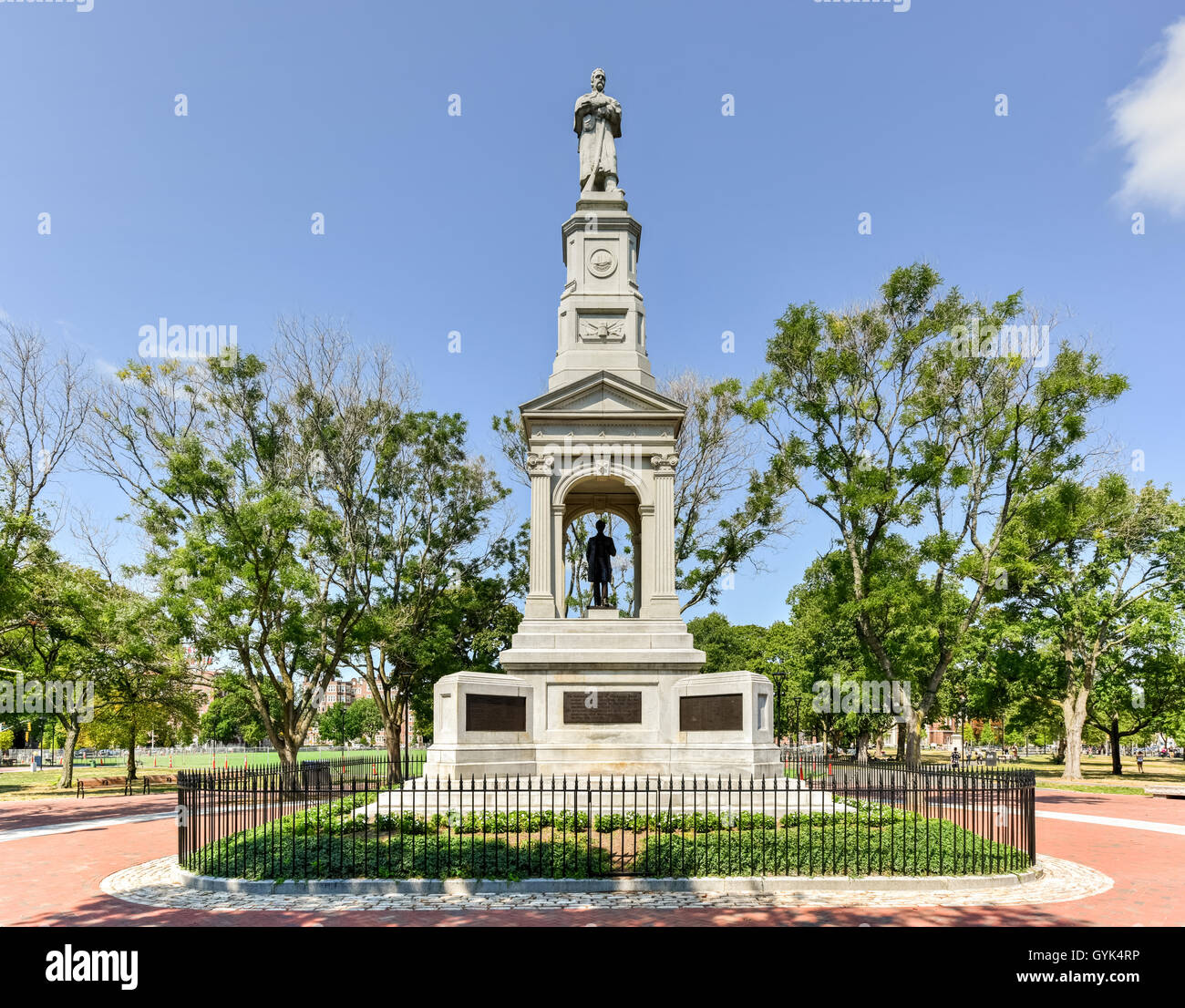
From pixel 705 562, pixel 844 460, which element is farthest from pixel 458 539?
pixel 844 460

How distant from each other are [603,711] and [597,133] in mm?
15149

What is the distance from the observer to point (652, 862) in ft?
39.3

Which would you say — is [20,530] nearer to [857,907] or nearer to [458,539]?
[458,539]

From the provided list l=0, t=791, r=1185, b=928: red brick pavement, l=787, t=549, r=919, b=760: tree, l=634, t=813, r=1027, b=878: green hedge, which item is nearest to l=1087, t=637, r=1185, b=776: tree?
l=787, t=549, r=919, b=760: tree

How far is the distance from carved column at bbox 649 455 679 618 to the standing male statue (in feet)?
4.80

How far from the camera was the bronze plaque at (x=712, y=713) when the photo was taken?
678 inches

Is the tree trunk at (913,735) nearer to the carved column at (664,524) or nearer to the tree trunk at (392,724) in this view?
the carved column at (664,524)

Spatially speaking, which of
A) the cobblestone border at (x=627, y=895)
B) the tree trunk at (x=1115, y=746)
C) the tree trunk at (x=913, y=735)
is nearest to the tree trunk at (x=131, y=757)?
the cobblestone border at (x=627, y=895)

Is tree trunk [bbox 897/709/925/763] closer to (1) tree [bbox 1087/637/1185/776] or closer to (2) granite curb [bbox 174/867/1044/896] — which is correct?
(1) tree [bbox 1087/637/1185/776]

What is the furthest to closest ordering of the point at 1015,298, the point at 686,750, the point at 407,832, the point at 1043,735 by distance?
1. the point at 1043,735
2. the point at 1015,298
3. the point at 686,750
4. the point at 407,832

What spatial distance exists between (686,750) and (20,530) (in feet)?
63.4

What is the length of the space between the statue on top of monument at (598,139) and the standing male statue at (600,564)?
9291mm

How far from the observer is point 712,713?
17.6 m

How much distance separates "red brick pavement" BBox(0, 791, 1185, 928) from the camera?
9.99m
